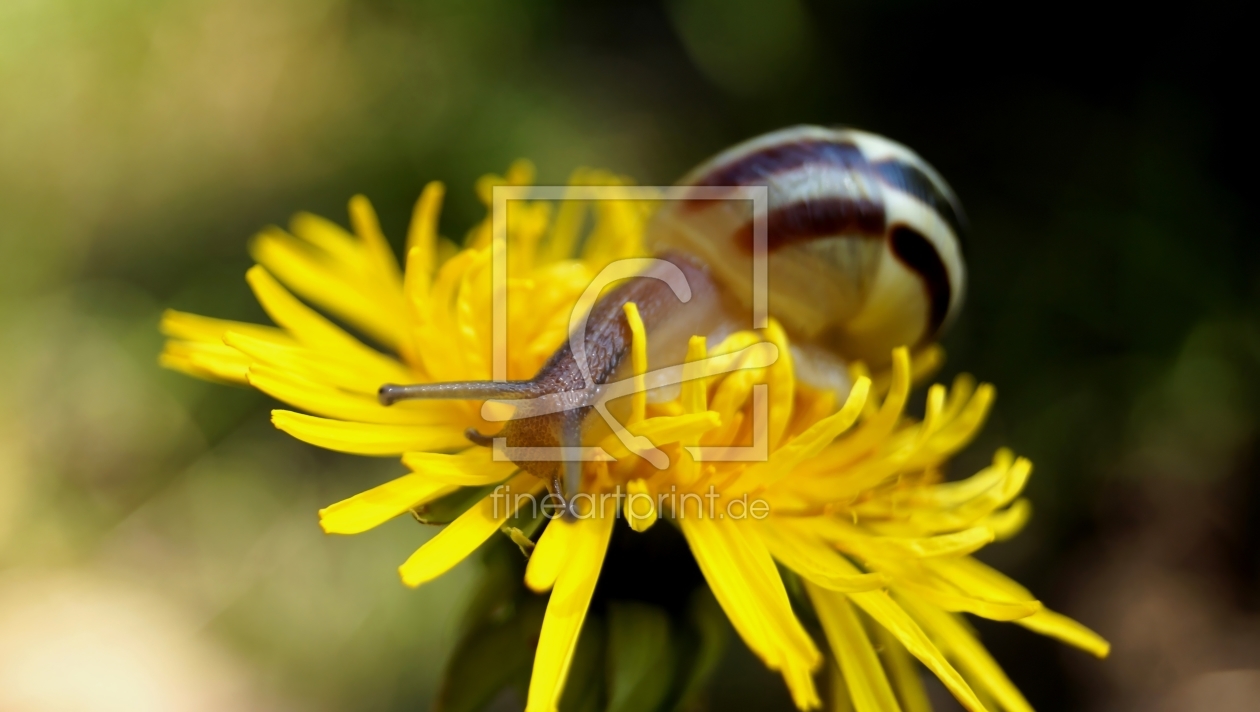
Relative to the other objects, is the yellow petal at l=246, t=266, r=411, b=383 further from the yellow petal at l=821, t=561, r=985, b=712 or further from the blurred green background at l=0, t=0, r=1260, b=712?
the blurred green background at l=0, t=0, r=1260, b=712

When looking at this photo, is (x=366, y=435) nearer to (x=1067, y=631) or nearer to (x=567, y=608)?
(x=567, y=608)

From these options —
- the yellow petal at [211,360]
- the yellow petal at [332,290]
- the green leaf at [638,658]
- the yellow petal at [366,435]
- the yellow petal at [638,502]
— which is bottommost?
the green leaf at [638,658]

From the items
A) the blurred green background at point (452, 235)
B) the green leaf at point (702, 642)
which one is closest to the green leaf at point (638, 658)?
the green leaf at point (702, 642)

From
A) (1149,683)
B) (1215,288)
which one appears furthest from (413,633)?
(1215,288)

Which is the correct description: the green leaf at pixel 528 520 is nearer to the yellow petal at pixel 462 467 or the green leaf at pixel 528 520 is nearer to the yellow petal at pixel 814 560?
the yellow petal at pixel 462 467

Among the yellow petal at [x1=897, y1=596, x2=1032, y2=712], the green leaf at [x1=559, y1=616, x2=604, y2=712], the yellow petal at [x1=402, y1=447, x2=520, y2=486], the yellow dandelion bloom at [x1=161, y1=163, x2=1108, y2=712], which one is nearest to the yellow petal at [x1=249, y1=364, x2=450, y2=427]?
the yellow dandelion bloom at [x1=161, y1=163, x2=1108, y2=712]

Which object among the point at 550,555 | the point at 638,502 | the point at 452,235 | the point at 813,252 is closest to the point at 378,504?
the point at 550,555
